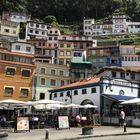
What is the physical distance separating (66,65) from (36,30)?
48.0 meters

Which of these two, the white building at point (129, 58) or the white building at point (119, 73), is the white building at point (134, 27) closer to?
the white building at point (129, 58)

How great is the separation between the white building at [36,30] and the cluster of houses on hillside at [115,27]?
1926 cm

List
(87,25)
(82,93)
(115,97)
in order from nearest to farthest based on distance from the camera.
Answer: (115,97) < (82,93) < (87,25)

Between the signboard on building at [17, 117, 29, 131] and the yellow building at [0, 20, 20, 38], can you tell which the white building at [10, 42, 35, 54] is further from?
the signboard on building at [17, 117, 29, 131]

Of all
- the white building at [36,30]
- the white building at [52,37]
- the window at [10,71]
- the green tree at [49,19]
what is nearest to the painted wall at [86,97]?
the window at [10,71]

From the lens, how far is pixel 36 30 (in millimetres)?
118125

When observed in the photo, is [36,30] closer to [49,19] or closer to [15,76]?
[49,19]

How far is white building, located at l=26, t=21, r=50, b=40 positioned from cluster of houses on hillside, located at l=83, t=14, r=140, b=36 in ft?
63.2

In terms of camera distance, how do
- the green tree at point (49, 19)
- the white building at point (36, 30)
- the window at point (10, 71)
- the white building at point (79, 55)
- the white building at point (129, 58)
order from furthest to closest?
the green tree at point (49, 19)
the white building at point (36, 30)
the white building at point (79, 55)
the white building at point (129, 58)
the window at point (10, 71)

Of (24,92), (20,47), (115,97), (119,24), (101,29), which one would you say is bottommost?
(115,97)

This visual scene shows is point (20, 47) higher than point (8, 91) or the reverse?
higher

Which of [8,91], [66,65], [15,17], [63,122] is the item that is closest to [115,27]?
[15,17]

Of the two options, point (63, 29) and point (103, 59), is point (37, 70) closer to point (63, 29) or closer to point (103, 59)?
point (103, 59)

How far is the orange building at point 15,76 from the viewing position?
5912 centimetres
